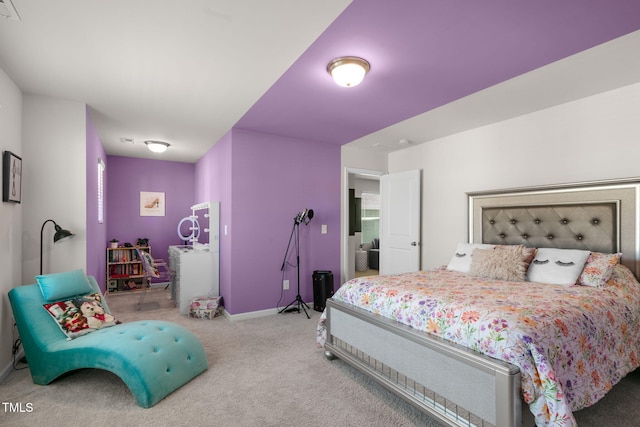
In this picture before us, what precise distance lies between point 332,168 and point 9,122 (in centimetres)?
338

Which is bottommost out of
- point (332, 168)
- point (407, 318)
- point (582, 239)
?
point (407, 318)

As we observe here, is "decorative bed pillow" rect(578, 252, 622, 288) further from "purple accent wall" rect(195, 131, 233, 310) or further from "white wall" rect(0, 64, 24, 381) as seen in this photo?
"white wall" rect(0, 64, 24, 381)

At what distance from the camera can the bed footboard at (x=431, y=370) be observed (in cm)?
153

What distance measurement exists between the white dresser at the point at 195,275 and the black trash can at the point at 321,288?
1.32 m

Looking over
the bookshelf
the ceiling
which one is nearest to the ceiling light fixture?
the ceiling

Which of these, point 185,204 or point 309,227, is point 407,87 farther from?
point 185,204

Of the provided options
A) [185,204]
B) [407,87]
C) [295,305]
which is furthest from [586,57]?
[185,204]

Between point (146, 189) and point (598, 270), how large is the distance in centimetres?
644

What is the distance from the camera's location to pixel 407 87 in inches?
108

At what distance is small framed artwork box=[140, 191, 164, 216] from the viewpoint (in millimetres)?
6023

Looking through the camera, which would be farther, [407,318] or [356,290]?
[356,290]

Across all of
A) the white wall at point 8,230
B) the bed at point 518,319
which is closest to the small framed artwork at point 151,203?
the white wall at point 8,230

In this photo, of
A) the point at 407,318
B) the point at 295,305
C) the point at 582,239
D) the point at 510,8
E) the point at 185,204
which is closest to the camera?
the point at 510,8

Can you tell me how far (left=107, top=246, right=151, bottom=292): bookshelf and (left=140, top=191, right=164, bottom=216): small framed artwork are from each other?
73 centimetres
